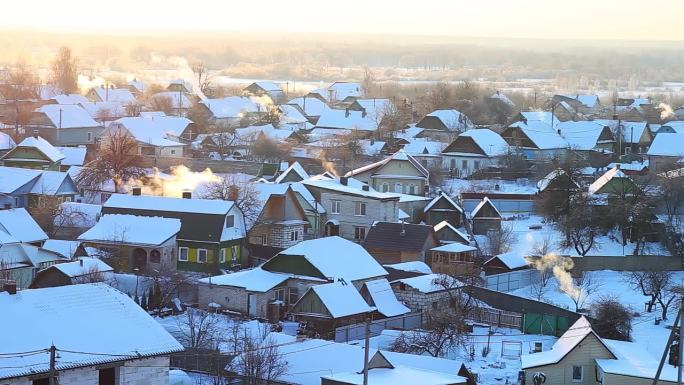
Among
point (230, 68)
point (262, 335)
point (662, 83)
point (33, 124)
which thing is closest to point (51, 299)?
point (262, 335)

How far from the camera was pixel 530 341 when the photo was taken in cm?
2420

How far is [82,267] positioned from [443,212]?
12.5m

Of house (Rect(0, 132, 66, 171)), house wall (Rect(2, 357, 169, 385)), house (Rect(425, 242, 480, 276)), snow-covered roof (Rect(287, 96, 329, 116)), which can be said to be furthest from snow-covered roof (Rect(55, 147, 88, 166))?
house wall (Rect(2, 357, 169, 385))

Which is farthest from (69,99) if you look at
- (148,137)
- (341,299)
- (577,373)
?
(577,373)

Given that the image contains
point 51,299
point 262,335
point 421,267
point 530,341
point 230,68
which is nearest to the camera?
point 51,299

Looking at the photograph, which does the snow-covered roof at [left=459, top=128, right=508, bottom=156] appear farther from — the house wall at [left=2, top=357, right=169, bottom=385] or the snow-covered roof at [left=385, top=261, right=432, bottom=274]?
the house wall at [left=2, top=357, right=169, bottom=385]

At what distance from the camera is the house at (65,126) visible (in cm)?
5262

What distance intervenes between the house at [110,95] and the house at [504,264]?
42437mm

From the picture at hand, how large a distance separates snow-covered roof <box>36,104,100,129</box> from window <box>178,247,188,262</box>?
24.8 metres

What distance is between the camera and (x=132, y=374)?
53.4 feet

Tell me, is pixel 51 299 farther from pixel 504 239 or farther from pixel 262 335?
pixel 504 239

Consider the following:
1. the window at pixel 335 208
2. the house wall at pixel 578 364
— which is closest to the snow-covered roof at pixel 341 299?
the house wall at pixel 578 364

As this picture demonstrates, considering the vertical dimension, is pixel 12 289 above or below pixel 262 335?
above

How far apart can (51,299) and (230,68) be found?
437ft
